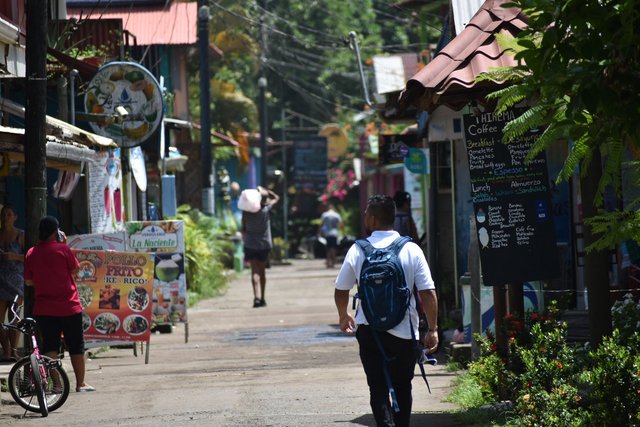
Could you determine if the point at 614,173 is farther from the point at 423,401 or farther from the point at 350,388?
the point at 350,388

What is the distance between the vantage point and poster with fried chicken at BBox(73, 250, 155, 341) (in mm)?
14031

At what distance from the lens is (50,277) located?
37.8 feet

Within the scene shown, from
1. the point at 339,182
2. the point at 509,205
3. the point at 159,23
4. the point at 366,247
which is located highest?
the point at 159,23

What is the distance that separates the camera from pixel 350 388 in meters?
11.6

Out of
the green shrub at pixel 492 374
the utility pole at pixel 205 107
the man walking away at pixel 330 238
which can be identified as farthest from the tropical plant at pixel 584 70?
the man walking away at pixel 330 238

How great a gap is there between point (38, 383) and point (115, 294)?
351 centimetres

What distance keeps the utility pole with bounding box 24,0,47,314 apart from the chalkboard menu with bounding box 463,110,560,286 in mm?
4549

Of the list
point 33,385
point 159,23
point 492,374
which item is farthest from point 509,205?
point 159,23

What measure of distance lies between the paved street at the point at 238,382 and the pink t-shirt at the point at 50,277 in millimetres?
923

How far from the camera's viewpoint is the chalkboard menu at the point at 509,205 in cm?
992

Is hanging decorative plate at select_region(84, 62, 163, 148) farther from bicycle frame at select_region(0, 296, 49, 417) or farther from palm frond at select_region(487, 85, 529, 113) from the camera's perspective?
palm frond at select_region(487, 85, 529, 113)

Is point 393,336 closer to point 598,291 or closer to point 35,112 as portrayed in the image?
point 598,291

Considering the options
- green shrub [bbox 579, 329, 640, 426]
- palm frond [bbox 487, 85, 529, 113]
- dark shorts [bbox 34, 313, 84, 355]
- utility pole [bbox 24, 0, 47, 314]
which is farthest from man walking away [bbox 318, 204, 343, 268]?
palm frond [bbox 487, 85, 529, 113]

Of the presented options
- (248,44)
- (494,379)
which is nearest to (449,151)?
(494,379)
